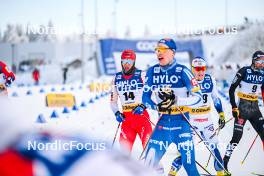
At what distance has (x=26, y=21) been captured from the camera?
195 inches

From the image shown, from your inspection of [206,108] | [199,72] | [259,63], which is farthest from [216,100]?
[259,63]

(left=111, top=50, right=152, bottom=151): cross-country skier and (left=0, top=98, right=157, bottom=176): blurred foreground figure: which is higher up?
(left=111, top=50, right=152, bottom=151): cross-country skier

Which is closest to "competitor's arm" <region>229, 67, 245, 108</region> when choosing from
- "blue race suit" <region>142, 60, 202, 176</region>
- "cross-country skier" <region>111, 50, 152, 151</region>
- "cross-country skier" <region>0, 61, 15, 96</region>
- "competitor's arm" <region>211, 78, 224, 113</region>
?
"competitor's arm" <region>211, 78, 224, 113</region>

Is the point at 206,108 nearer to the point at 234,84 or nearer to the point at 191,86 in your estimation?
the point at 234,84

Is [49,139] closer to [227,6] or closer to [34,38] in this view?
[34,38]

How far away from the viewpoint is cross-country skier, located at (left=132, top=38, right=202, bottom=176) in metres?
4.45

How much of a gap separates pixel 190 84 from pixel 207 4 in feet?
4.02

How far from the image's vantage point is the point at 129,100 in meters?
5.19

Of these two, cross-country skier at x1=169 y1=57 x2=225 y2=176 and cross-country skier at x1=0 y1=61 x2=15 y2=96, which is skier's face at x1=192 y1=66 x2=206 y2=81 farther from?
cross-country skier at x1=0 y1=61 x2=15 y2=96

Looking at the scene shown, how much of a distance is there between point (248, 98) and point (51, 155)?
103 inches

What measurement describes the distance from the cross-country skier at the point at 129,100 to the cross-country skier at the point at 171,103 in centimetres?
56

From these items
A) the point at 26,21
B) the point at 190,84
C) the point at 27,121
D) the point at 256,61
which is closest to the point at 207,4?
the point at 256,61

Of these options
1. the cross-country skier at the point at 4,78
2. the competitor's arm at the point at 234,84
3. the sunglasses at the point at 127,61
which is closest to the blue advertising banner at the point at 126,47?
the sunglasses at the point at 127,61

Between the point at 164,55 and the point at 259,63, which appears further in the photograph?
the point at 259,63
